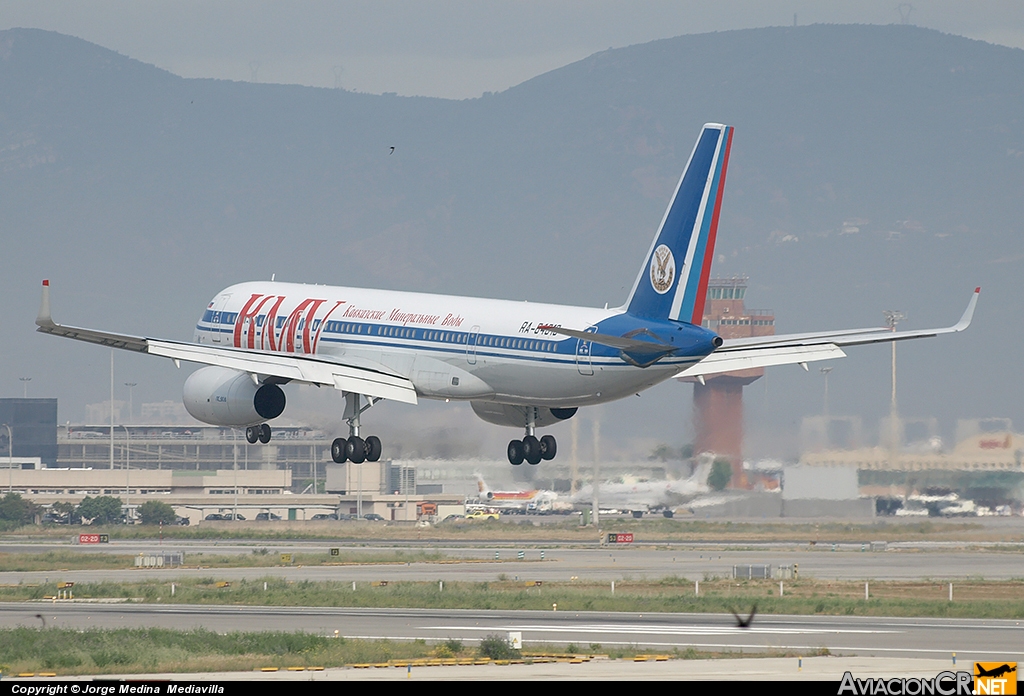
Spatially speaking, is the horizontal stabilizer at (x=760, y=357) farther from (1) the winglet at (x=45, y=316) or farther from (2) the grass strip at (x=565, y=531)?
(2) the grass strip at (x=565, y=531)

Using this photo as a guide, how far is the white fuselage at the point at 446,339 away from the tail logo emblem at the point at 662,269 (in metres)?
1.67

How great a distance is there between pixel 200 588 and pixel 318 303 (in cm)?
1530

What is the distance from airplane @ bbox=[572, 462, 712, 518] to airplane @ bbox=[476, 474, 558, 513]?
252 cm

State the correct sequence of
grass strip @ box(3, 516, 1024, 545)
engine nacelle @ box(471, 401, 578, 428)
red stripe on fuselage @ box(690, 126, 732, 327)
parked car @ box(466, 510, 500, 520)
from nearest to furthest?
red stripe on fuselage @ box(690, 126, 732, 327) → engine nacelle @ box(471, 401, 578, 428) → grass strip @ box(3, 516, 1024, 545) → parked car @ box(466, 510, 500, 520)

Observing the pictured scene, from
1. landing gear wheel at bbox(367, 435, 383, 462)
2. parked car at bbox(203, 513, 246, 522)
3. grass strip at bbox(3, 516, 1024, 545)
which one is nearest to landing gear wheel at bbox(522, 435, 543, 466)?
landing gear wheel at bbox(367, 435, 383, 462)

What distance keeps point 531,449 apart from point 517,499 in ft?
228

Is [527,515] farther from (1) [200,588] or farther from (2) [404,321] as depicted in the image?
(2) [404,321]

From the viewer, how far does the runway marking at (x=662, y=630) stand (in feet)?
173

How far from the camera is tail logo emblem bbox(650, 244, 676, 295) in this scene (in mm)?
51969

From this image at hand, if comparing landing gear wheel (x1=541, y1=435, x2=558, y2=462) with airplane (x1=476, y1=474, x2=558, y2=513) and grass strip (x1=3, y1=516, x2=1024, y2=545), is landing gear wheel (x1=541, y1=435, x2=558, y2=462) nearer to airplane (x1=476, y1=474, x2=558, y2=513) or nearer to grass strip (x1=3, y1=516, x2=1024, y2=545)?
grass strip (x1=3, y1=516, x2=1024, y2=545)

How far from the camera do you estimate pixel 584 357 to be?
53906 millimetres

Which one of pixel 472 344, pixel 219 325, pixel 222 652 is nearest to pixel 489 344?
pixel 472 344

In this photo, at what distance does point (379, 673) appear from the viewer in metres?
36.6

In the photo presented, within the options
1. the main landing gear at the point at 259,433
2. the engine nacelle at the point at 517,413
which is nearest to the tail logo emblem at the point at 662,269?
the engine nacelle at the point at 517,413
